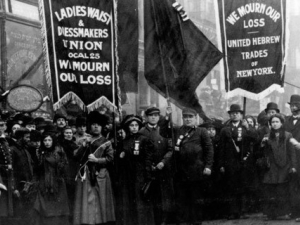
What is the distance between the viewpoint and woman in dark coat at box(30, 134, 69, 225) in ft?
27.0

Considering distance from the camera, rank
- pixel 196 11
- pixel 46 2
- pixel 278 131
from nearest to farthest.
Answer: pixel 46 2
pixel 278 131
pixel 196 11

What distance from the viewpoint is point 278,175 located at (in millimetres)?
9641

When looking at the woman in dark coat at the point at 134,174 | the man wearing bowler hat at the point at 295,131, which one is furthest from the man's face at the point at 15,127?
the man wearing bowler hat at the point at 295,131

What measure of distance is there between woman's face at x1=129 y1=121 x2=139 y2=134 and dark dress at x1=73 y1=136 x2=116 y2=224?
499 millimetres

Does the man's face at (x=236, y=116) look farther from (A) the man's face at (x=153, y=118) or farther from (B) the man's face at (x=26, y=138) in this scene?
(B) the man's face at (x=26, y=138)

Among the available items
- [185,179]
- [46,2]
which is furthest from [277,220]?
[46,2]

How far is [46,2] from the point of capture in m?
8.12

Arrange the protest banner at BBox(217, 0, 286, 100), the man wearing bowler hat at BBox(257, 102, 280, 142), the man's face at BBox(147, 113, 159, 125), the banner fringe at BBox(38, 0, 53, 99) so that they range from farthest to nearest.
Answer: the protest banner at BBox(217, 0, 286, 100)
the man wearing bowler hat at BBox(257, 102, 280, 142)
the man's face at BBox(147, 113, 159, 125)
the banner fringe at BBox(38, 0, 53, 99)

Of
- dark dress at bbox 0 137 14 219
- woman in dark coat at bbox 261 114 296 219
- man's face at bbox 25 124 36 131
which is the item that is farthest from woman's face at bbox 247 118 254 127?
dark dress at bbox 0 137 14 219

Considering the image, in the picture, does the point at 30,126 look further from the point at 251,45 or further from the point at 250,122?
the point at 250,122

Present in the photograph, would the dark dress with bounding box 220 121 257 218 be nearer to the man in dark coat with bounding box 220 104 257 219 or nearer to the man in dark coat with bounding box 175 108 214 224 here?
the man in dark coat with bounding box 220 104 257 219

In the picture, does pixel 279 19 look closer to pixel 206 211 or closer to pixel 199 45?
pixel 199 45

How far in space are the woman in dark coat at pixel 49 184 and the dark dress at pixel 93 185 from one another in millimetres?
231

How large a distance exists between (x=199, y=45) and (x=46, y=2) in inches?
98.8
